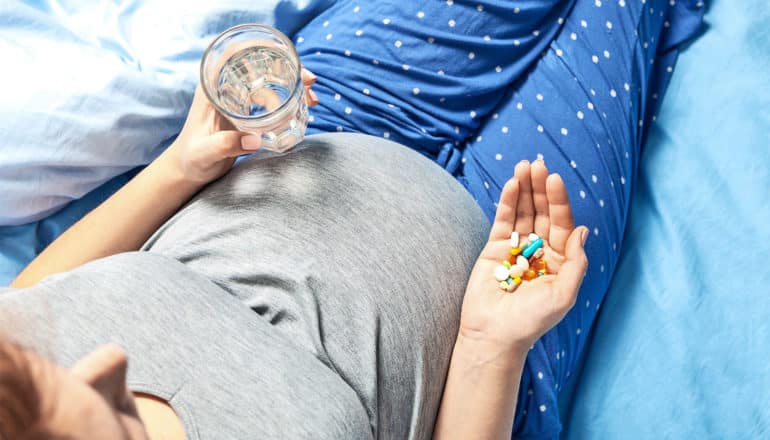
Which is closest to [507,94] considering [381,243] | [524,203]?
[524,203]

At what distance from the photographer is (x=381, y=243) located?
69 centimetres

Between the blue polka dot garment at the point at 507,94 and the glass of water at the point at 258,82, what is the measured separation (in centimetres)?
17

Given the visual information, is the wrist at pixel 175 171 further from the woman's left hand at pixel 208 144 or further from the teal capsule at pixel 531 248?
the teal capsule at pixel 531 248

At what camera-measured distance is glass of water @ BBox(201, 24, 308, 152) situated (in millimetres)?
632

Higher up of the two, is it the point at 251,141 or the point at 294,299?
the point at 251,141

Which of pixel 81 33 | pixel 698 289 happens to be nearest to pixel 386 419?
pixel 698 289

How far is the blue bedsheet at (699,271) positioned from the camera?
34.2 inches

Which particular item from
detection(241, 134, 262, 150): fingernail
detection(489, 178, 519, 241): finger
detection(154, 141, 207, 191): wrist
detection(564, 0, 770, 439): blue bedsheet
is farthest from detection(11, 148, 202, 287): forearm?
detection(564, 0, 770, 439): blue bedsheet

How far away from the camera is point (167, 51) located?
2.96 ft

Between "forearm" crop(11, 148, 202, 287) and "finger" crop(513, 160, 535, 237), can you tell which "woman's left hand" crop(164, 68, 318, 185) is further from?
"finger" crop(513, 160, 535, 237)

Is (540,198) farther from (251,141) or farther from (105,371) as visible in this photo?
(105,371)

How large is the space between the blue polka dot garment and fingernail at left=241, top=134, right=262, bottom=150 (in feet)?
0.69

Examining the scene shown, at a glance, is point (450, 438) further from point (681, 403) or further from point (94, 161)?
point (94, 161)

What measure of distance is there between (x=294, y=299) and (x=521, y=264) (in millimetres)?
247
